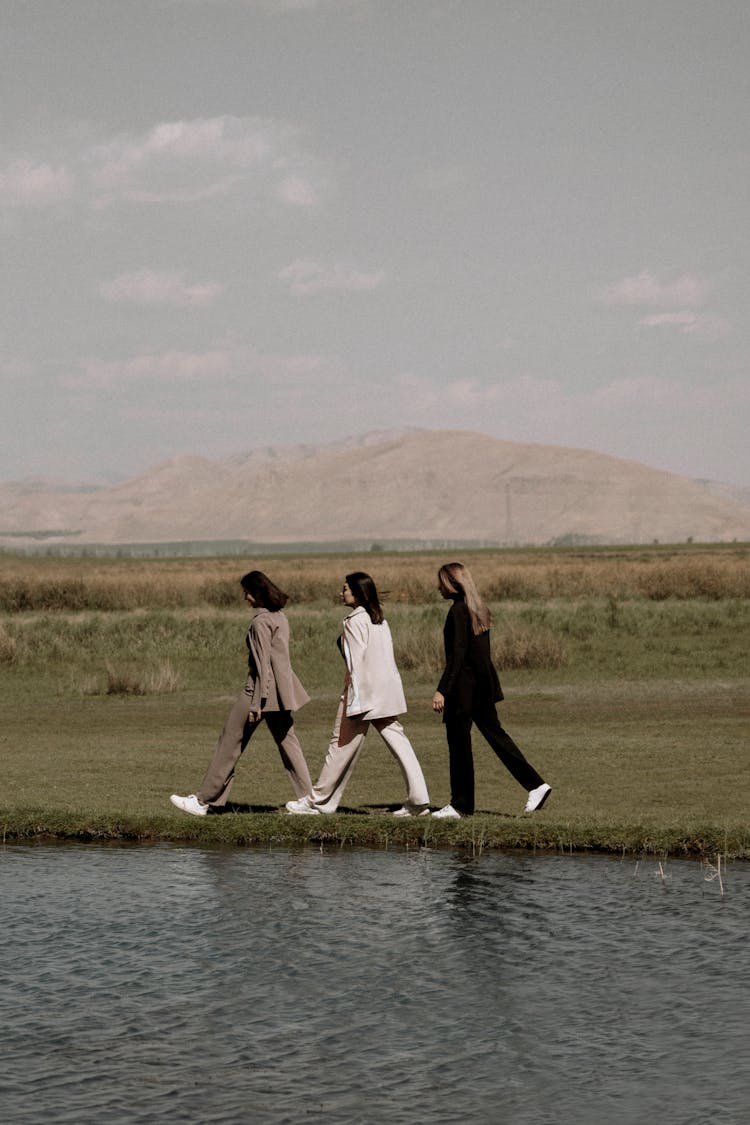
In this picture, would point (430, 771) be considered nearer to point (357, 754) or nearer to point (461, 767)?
point (461, 767)

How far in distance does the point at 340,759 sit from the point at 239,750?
806 mm

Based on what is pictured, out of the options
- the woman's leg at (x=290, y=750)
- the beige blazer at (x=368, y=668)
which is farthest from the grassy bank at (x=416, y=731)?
the beige blazer at (x=368, y=668)

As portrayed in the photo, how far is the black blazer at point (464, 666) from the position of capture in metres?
12.1

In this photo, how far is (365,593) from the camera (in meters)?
11.8

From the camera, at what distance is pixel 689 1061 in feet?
21.6

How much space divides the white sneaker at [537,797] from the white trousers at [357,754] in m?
0.87

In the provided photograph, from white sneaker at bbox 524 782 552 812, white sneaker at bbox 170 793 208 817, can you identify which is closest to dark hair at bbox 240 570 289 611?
white sneaker at bbox 170 793 208 817

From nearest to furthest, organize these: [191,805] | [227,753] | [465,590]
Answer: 1. [465,590]
2. [227,753]
3. [191,805]

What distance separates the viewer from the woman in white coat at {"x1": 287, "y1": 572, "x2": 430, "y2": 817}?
1191 cm

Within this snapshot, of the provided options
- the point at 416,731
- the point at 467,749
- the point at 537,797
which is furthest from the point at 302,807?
the point at 416,731

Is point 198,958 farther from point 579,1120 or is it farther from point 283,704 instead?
point 283,704

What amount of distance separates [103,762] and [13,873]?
19.1ft

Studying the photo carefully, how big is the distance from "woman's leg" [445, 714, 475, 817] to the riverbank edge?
141 mm

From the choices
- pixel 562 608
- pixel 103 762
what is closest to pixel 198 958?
pixel 103 762
